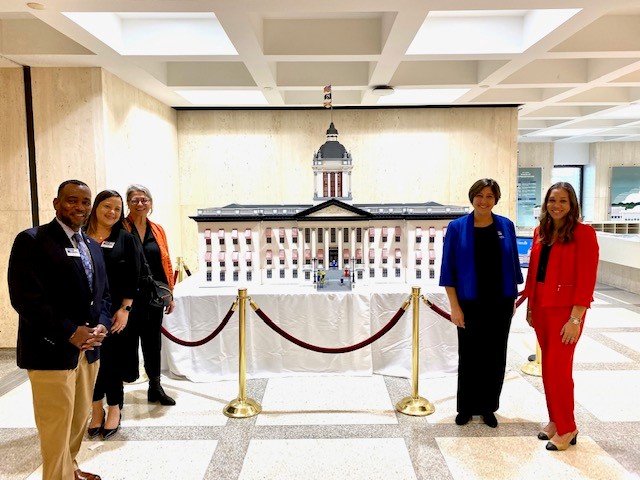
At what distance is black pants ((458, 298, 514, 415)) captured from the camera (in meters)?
3.44

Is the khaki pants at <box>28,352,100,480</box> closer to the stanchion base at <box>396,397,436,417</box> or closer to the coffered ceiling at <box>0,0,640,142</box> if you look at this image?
the stanchion base at <box>396,397,436,417</box>

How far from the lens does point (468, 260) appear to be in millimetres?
3363

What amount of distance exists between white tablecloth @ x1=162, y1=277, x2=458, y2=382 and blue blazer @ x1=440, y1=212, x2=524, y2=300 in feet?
3.64

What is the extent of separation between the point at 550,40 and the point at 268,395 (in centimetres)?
454

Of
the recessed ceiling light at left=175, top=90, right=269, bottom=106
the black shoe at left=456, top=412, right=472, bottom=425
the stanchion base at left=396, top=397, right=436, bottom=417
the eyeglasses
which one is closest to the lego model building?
the eyeglasses

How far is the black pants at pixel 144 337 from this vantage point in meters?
3.58

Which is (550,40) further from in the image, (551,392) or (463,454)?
(463,454)

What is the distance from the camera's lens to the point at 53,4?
369cm

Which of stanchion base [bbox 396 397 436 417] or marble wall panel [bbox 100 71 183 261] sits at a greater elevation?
marble wall panel [bbox 100 71 183 261]

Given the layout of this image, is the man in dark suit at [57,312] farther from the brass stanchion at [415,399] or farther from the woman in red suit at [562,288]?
the woman in red suit at [562,288]

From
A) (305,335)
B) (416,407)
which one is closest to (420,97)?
(305,335)

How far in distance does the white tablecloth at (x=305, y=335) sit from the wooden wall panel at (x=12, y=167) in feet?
8.41

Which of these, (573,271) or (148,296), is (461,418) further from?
(148,296)

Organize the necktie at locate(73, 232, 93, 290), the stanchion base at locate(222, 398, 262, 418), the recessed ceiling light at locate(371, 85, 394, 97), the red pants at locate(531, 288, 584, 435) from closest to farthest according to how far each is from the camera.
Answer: the necktie at locate(73, 232, 93, 290), the red pants at locate(531, 288, 584, 435), the stanchion base at locate(222, 398, 262, 418), the recessed ceiling light at locate(371, 85, 394, 97)
